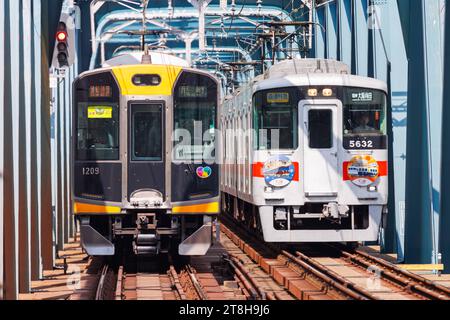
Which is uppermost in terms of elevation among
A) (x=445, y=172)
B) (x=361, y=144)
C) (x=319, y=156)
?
(x=361, y=144)

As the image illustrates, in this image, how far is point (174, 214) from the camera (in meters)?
14.0

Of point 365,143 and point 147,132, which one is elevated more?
point 147,132

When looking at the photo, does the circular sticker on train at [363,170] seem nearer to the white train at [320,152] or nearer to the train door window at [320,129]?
the white train at [320,152]

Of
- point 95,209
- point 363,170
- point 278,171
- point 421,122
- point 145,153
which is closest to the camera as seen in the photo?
point 95,209

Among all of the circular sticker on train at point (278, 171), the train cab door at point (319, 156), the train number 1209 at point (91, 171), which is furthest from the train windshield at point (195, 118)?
the train cab door at point (319, 156)

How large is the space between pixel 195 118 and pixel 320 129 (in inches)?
103

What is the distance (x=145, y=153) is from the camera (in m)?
14.0

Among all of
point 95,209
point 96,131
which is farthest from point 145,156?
point 95,209

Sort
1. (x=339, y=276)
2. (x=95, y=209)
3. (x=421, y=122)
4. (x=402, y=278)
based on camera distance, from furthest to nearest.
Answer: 1. (x=421, y=122)
2. (x=95, y=209)
3. (x=339, y=276)
4. (x=402, y=278)

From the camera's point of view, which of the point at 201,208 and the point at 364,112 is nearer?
the point at 201,208

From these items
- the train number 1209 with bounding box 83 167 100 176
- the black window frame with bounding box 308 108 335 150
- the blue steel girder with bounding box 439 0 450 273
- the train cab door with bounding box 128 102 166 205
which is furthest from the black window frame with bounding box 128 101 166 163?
the blue steel girder with bounding box 439 0 450 273

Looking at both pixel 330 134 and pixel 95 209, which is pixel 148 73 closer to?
pixel 95 209

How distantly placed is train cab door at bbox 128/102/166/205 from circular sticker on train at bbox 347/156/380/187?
3347mm

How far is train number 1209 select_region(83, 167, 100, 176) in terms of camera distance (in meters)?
14.0
